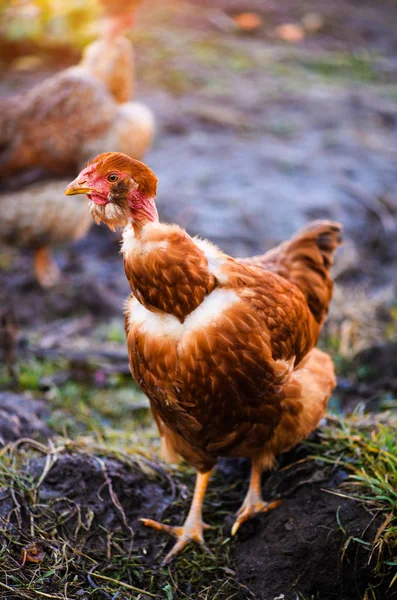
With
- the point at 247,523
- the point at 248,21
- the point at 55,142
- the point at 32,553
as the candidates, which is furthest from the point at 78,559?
the point at 248,21

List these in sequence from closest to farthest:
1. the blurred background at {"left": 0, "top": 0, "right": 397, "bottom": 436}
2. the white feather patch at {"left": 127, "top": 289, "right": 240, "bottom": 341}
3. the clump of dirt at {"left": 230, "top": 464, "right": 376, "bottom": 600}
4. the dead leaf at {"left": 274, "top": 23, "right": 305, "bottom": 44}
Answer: the white feather patch at {"left": 127, "top": 289, "right": 240, "bottom": 341}, the clump of dirt at {"left": 230, "top": 464, "right": 376, "bottom": 600}, the blurred background at {"left": 0, "top": 0, "right": 397, "bottom": 436}, the dead leaf at {"left": 274, "top": 23, "right": 305, "bottom": 44}

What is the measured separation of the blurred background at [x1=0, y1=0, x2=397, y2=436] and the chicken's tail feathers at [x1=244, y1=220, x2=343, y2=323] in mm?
1007

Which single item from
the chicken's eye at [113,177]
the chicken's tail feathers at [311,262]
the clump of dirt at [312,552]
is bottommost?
the clump of dirt at [312,552]

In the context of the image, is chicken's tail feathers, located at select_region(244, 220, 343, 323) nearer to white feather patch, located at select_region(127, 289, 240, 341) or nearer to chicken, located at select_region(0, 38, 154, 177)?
white feather patch, located at select_region(127, 289, 240, 341)

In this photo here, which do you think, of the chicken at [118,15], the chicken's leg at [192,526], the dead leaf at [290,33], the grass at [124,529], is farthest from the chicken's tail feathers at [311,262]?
the dead leaf at [290,33]

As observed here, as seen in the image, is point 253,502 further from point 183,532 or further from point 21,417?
point 21,417

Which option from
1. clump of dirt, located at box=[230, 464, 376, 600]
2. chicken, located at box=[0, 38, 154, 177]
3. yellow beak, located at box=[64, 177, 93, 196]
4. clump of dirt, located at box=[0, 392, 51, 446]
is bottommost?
clump of dirt, located at box=[0, 392, 51, 446]

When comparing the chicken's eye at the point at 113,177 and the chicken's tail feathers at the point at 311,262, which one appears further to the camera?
the chicken's tail feathers at the point at 311,262

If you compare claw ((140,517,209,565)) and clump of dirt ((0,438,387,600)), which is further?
claw ((140,517,209,565))

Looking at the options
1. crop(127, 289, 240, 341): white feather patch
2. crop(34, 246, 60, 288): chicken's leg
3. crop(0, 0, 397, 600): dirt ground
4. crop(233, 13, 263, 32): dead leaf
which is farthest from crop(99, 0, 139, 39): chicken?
crop(233, 13, 263, 32): dead leaf

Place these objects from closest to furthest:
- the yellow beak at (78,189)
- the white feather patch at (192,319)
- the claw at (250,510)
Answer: the yellow beak at (78,189), the white feather patch at (192,319), the claw at (250,510)

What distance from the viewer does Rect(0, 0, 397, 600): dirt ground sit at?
2.59 m

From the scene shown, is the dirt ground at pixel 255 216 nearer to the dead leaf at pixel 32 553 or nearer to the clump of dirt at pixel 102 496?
the clump of dirt at pixel 102 496

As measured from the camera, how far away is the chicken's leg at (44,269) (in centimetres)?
541
